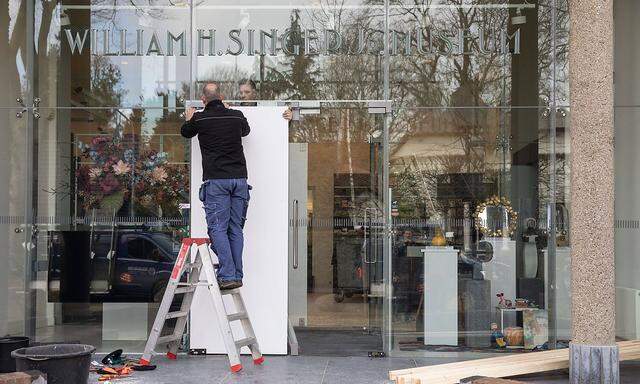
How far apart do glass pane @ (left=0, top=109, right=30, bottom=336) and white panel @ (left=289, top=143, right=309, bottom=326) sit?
2769 mm

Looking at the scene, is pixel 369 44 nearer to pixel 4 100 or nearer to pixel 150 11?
pixel 150 11

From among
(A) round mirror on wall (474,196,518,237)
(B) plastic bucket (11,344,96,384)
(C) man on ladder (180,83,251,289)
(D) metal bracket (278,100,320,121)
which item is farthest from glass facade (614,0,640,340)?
(B) plastic bucket (11,344,96,384)

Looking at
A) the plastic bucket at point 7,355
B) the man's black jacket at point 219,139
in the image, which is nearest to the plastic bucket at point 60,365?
the plastic bucket at point 7,355

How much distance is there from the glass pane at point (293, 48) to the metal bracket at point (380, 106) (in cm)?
27

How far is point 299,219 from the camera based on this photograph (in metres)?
8.39

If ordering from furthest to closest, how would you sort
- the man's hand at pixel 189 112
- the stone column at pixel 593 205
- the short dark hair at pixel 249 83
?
the short dark hair at pixel 249 83, the man's hand at pixel 189 112, the stone column at pixel 593 205

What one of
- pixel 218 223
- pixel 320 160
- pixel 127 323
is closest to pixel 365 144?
pixel 320 160

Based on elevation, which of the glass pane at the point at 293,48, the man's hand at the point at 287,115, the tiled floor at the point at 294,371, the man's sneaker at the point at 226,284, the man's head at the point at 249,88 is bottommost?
the tiled floor at the point at 294,371

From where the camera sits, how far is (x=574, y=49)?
6227 millimetres

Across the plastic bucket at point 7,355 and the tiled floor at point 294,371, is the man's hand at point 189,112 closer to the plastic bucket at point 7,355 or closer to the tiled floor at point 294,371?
the tiled floor at point 294,371

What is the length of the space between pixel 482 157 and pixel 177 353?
12.2 ft

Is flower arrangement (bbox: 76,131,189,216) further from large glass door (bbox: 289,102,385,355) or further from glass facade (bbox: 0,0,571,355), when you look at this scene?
large glass door (bbox: 289,102,385,355)

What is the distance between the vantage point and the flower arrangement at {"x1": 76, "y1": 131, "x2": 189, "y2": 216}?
821 centimetres

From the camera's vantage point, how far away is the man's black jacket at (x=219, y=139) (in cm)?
706
